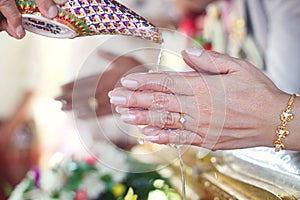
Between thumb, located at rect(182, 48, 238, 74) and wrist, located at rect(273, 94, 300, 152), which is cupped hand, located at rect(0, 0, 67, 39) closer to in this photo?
thumb, located at rect(182, 48, 238, 74)

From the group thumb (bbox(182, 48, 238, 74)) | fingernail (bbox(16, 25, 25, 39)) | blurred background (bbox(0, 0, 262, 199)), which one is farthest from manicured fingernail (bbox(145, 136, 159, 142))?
blurred background (bbox(0, 0, 262, 199))

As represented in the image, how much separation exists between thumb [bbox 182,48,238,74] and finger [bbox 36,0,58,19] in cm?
18

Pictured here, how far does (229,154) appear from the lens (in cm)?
95

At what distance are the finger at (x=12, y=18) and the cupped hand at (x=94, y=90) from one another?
0.44 feet

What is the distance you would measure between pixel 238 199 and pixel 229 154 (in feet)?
Answer: 0.51

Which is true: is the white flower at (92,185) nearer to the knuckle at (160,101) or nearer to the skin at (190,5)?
the knuckle at (160,101)

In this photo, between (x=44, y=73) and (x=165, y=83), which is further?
(x=44, y=73)

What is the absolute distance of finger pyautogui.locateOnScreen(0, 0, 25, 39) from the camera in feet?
2.41

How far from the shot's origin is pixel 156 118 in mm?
677

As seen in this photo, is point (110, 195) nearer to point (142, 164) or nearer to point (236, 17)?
point (142, 164)

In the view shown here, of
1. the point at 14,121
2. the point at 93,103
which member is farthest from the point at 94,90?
the point at 14,121

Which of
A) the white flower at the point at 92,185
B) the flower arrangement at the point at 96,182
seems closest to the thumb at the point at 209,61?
the flower arrangement at the point at 96,182

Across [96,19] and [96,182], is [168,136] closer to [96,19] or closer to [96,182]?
[96,19]

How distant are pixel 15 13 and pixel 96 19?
0.38ft
